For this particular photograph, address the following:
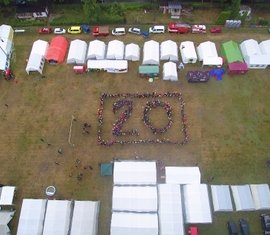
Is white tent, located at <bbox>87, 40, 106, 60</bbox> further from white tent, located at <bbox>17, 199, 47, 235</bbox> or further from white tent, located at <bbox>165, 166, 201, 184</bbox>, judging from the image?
white tent, located at <bbox>17, 199, 47, 235</bbox>

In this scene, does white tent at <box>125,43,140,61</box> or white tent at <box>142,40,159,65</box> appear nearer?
white tent at <box>142,40,159,65</box>

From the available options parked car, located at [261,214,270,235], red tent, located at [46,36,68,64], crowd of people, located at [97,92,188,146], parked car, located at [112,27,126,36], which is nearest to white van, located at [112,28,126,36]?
parked car, located at [112,27,126,36]

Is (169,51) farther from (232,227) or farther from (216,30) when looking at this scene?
(232,227)

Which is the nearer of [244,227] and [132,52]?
[244,227]

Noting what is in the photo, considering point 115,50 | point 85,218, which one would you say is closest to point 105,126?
point 85,218

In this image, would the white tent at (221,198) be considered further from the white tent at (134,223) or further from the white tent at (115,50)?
the white tent at (115,50)

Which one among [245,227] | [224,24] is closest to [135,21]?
[224,24]

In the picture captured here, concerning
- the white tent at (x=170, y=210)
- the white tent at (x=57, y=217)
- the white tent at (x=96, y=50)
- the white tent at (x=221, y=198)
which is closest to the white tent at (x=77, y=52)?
the white tent at (x=96, y=50)
